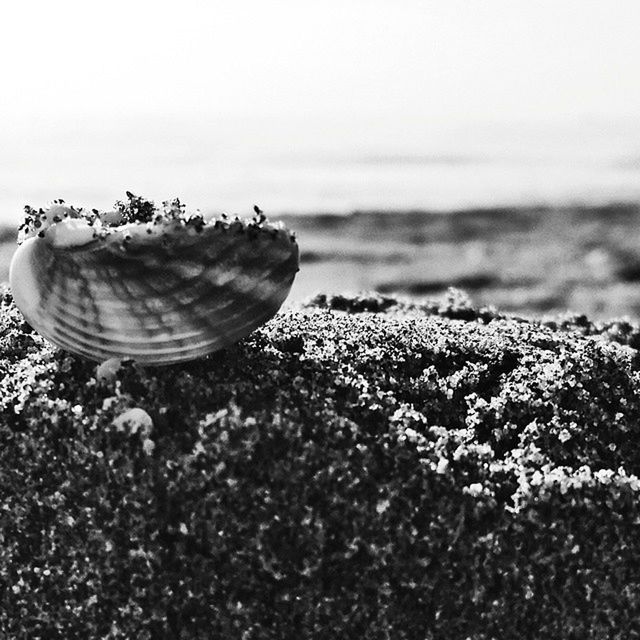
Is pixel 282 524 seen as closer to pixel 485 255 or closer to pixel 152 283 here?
pixel 152 283

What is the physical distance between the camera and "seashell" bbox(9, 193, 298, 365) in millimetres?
3197

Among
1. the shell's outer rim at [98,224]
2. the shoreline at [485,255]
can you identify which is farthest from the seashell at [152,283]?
the shoreline at [485,255]

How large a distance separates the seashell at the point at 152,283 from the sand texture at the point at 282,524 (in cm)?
15

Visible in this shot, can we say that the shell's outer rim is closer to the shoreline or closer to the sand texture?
the sand texture

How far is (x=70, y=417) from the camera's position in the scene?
2.99 meters

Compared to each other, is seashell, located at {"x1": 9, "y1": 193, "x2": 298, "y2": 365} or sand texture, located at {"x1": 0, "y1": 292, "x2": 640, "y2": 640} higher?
seashell, located at {"x1": 9, "y1": 193, "x2": 298, "y2": 365}

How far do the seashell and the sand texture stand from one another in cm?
15

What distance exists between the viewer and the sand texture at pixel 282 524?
2.85 metres

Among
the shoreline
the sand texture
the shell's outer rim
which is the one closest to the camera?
the sand texture

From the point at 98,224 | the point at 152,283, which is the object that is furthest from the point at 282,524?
the point at 98,224

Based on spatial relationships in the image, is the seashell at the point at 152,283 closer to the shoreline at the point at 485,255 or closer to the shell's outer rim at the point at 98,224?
the shell's outer rim at the point at 98,224

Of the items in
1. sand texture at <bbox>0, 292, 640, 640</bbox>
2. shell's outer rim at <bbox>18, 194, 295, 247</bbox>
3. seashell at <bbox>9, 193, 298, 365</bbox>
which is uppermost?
shell's outer rim at <bbox>18, 194, 295, 247</bbox>

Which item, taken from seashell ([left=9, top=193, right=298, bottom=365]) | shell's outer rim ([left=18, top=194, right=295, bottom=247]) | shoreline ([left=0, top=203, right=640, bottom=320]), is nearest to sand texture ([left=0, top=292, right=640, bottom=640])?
seashell ([left=9, top=193, right=298, bottom=365])

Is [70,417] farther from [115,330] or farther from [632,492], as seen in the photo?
[632,492]
